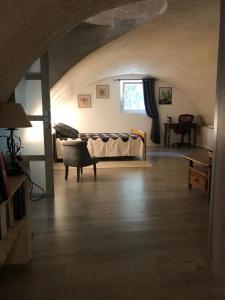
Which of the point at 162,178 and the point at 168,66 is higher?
the point at 168,66

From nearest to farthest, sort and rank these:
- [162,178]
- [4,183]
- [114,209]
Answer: [4,183]
[114,209]
[162,178]

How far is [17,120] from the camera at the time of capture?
2.08 m

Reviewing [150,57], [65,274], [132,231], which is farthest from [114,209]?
[150,57]

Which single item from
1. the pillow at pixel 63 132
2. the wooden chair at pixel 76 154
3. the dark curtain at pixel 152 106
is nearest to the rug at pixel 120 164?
the pillow at pixel 63 132

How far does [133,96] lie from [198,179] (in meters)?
5.34

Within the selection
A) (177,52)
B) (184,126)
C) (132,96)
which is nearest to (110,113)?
(132,96)

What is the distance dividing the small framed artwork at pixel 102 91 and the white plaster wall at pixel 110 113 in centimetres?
10

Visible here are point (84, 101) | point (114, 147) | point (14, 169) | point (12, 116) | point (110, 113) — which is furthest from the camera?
point (110, 113)

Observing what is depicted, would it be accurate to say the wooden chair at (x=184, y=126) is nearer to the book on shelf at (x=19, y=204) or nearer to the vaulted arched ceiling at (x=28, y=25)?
the vaulted arched ceiling at (x=28, y=25)

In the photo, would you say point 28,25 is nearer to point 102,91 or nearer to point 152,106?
point 102,91

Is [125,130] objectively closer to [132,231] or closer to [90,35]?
[90,35]

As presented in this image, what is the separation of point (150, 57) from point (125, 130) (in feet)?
10.7

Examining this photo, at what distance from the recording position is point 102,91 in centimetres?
871

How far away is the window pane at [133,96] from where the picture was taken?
349 inches
